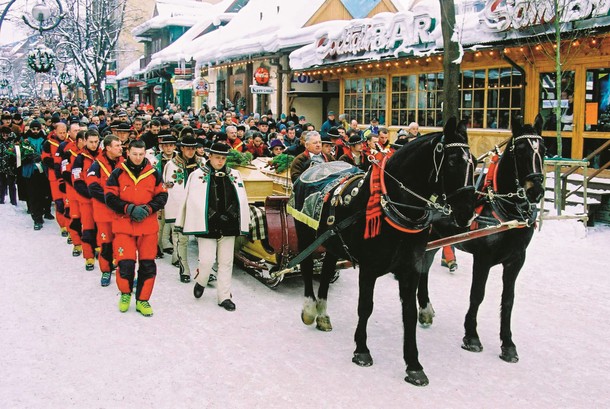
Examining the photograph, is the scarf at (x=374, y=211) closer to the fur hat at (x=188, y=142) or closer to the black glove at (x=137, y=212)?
the black glove at (x=137, y=212)

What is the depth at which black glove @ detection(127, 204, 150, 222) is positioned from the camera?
6.45 meters

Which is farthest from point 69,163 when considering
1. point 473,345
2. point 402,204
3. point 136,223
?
point 473,345

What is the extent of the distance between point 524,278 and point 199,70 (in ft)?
90.7

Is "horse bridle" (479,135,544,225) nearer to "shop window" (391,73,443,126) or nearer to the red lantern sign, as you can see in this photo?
"shop window" (391,73,443,126)

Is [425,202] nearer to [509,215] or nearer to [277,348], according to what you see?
[509,215]

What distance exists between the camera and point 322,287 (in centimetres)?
652

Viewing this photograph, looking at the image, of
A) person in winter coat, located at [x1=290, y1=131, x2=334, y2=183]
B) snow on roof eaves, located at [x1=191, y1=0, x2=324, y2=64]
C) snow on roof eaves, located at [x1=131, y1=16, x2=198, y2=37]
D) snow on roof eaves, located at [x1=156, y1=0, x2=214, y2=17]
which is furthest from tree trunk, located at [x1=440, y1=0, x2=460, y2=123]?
snow on roof eaves, located at [x1=156, y1=0, x2=214, y2=17]

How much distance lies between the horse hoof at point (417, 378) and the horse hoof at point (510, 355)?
0.93 metres

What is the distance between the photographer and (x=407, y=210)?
5.07 m

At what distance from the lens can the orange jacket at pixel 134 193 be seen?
6668 millimetres

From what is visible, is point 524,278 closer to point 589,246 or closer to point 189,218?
point 589,246

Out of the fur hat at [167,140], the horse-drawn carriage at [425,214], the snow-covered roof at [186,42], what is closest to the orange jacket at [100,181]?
the fur hat at [167,140]

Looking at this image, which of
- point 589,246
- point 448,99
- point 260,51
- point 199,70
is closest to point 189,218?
point 448,99

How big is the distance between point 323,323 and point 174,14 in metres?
43.7
